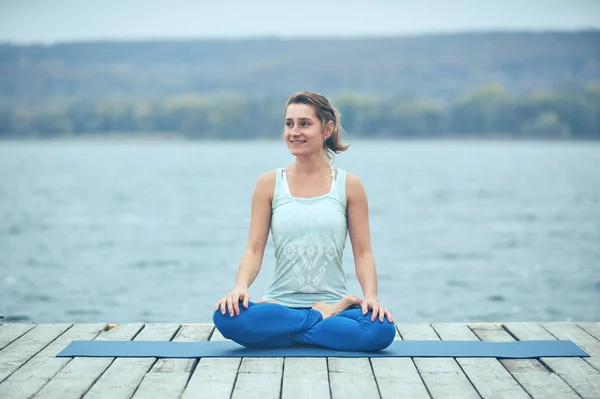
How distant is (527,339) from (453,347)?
0.48m

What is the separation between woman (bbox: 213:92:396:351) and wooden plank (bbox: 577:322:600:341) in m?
1.20

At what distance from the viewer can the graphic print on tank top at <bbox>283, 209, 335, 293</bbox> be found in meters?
4.23

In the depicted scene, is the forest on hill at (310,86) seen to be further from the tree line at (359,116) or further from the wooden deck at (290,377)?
the wooden deck at (290,377)

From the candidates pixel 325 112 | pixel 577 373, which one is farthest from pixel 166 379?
pixel 577 373

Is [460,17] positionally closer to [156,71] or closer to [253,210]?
[156,71]

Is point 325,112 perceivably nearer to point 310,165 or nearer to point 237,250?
point 310,165

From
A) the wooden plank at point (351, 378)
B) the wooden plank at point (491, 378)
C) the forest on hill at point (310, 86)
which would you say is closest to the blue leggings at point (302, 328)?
the wooden plank at point (351, 378)

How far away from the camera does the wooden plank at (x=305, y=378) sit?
3.44m

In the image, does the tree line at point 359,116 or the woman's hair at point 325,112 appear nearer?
the woman's hair at point 325,112

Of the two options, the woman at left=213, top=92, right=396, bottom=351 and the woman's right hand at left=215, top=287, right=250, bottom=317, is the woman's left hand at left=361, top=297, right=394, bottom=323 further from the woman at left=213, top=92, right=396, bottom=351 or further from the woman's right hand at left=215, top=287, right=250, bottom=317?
the woman's right hand at left=215, top=287, right=250, bottom=317

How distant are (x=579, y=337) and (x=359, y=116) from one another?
85.6 meters

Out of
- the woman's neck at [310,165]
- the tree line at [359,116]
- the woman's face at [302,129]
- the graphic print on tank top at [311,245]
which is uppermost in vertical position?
the woman's face at [302,129]

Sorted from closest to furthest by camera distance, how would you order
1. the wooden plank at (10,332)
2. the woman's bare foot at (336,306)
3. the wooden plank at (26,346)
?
the wooden plank at (26,346), the woman's bare foot at (336,306), the wooden plank at (10,332)

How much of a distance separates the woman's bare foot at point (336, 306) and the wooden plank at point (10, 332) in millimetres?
1582
